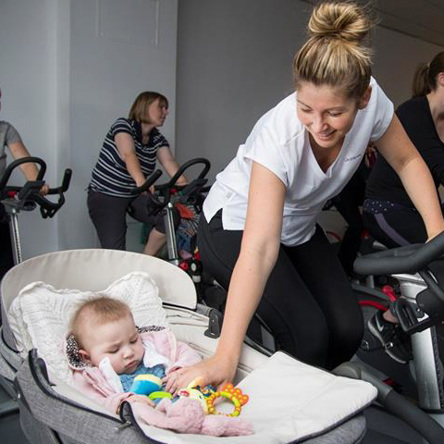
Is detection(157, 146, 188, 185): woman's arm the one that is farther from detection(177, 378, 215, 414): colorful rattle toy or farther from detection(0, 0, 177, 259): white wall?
detection(177, 378, 215, 414): colorful rattle toy

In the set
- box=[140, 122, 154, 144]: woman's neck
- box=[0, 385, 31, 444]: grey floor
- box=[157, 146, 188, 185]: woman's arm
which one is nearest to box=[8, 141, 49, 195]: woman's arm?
box=[140, 122, 154, 144]: woman's neck

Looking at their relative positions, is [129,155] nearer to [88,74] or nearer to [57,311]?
[88,74]

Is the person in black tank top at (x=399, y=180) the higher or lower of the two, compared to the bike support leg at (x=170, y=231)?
higher

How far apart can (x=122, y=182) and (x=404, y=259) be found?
103 inches

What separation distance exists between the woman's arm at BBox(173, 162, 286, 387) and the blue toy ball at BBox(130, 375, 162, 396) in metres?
0.10

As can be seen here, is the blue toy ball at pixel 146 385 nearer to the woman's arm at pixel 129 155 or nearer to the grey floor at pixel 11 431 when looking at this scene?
the grey floor at pixel 11 431

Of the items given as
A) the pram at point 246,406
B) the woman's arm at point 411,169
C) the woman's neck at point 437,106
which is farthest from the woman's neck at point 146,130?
the woman's arm at point 411,169

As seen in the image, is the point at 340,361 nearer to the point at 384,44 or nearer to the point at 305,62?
the point at 305,62

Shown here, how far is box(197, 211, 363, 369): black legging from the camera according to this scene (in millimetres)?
1564

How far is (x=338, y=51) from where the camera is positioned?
1313 millimetres

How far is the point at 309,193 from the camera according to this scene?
5.20 feet

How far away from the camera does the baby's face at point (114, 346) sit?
1535 millimetres

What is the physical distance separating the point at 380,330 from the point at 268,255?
0.49 meters

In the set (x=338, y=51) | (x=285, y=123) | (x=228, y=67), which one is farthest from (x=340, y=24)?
(x=228, y=67)
